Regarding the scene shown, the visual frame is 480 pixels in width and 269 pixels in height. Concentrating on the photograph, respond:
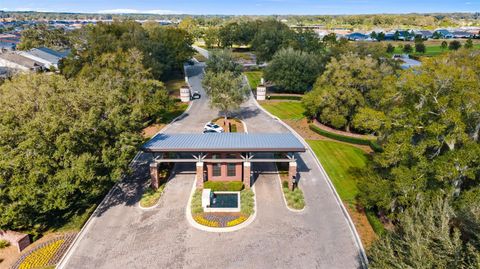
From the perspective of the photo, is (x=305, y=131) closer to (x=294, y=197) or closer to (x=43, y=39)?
(x=294, y=197)

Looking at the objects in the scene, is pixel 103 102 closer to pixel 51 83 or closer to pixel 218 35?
pixel 51 83

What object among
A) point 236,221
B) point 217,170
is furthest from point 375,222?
point 217,170

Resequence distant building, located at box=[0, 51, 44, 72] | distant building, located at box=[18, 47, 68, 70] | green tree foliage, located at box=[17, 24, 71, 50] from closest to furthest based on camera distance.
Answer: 1. distant building, located at box=[0, 51, 44, 72]
2. distant building, located at box=[18, 47, 68, 70]
3. green tree foliage, located at box=[17, 24, 71, 50]

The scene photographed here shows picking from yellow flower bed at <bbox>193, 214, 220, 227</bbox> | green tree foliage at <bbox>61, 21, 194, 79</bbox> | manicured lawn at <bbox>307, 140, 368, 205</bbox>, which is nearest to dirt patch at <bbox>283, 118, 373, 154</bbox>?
manicured lawn at <bbox>307, 140, 368, 205</bbox>

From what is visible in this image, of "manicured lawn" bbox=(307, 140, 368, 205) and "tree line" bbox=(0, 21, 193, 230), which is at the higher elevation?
"tree line" bbox=(0, 21, 193, 230)

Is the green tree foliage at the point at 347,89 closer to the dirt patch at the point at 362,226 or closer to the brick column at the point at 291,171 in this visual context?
the brick column at the point at 291,171

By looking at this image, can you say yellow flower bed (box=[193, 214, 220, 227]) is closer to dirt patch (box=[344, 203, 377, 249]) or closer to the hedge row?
dirt patch (box=[344, 203, 377, 249])

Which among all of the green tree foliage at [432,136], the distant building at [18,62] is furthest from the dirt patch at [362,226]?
the distant building at [18,62]

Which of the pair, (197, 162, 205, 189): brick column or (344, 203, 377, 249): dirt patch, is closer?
(344, 203, 377, 249): dirt patch

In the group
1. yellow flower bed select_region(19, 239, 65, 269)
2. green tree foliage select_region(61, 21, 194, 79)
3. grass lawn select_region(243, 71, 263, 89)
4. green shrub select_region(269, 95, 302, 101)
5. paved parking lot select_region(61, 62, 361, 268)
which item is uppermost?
green tree foliage select_region(61, 21, 194, 79)
